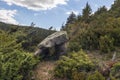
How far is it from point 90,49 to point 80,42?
1.05 m

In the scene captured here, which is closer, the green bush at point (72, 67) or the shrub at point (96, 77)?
the shrub at point (96, 77)

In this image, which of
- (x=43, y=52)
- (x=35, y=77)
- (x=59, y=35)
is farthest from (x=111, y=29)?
(x=35, y=77)

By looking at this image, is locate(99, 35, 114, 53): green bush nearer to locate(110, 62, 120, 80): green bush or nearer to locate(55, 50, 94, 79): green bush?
locate(55, 50, 94, 79): green bush

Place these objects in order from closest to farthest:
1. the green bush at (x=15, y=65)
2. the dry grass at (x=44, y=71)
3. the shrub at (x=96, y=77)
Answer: the shrub at (x=96, y=77)
the green bush at (x=15, y=65)
the dry grass at (x=44, y=71)

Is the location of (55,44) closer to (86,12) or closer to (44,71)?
(44,71)

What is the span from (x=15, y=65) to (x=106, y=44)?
6.69 metres

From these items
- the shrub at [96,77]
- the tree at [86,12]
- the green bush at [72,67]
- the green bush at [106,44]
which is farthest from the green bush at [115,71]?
the tree at [86,12]

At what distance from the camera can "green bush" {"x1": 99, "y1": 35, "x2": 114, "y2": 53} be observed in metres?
16.9

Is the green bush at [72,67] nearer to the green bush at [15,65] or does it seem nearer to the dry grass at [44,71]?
the dry grass at [44,71]

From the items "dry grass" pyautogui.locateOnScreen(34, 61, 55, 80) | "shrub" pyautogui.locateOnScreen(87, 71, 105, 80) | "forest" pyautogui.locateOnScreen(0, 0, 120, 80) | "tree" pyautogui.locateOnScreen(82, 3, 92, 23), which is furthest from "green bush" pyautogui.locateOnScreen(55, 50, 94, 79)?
"tree" pyautogui.locateOnScreen(82, 3, 92, 23)

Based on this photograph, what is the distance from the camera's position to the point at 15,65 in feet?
46.3

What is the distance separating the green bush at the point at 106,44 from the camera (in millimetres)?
16853

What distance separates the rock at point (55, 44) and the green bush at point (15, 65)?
1.36 m

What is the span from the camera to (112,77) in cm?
1232
